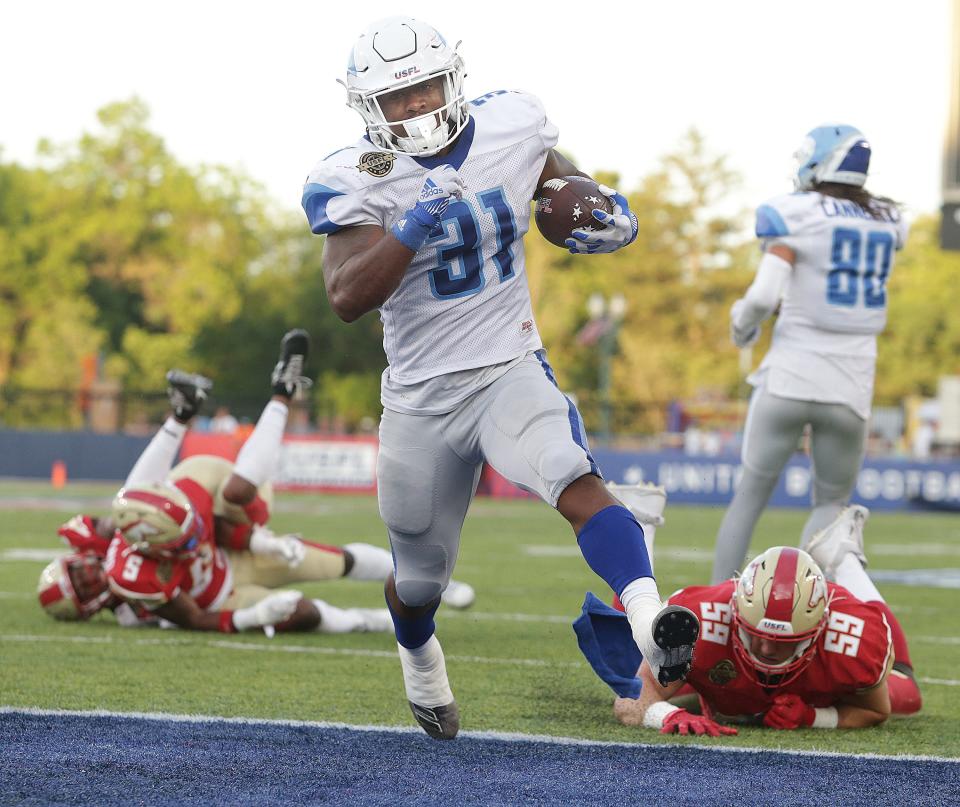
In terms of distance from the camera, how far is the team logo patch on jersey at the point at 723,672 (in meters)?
3.94

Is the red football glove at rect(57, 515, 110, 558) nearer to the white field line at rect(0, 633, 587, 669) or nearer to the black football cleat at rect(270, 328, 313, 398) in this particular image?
the white field line at rect(0, 633, 587, 669)

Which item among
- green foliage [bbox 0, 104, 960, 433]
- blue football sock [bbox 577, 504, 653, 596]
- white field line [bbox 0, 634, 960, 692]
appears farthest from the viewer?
green foliage [bbox 0, 104, 960, 433]

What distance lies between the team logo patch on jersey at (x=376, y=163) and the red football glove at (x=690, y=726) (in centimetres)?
167

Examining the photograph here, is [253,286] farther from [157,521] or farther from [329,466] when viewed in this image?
[157,521]

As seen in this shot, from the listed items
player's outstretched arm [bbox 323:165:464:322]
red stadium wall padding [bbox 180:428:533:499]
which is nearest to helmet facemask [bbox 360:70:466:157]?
player's outstretched arm [bbox 323:165:464:322]

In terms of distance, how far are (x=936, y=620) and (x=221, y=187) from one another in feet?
155

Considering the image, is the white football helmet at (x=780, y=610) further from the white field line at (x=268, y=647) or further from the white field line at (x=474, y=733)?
the white field line at (x=268, y=647)

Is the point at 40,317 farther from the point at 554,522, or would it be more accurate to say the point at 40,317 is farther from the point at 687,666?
A: the point at 687,666

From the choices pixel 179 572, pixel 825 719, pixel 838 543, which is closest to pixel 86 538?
pixel 179 572

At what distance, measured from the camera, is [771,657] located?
152 inches

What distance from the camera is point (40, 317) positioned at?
155 ft

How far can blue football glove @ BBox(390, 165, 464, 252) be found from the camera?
10.8ft

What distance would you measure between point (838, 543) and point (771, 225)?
1594 mm

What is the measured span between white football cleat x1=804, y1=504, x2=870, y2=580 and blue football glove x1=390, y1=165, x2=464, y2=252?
2064 millimetres
